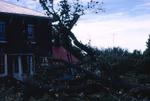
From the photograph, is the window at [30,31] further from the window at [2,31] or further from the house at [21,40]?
the window at [2,31]

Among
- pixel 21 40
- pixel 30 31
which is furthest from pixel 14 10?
pixel 21 40

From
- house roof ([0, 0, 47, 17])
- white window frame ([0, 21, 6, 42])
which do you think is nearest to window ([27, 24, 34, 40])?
house roof ([0, 0, 47, 17])

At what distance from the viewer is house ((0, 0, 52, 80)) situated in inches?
1232

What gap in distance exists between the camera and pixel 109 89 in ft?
49.3

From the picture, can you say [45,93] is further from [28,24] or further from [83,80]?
[28,24]

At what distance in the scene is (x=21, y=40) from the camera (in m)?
32.7

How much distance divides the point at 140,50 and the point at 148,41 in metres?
1.88

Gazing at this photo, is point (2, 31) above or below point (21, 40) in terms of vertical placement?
above

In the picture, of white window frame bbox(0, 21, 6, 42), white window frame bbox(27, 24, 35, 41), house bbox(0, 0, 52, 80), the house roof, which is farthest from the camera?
white window frame bbox(27, 24, 35, 41)

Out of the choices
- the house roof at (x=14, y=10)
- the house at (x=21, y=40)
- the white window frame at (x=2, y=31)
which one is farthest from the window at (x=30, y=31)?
the white window frame at (x=2, y=31)

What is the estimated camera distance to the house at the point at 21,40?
31.3 m

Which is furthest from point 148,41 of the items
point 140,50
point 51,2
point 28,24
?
point 51,2

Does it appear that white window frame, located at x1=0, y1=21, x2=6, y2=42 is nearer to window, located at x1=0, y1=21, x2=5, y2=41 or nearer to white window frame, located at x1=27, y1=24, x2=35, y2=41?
window, located at x1=0, y1=21, x2=5, y2=41

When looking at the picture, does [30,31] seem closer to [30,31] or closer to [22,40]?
[30,31]
